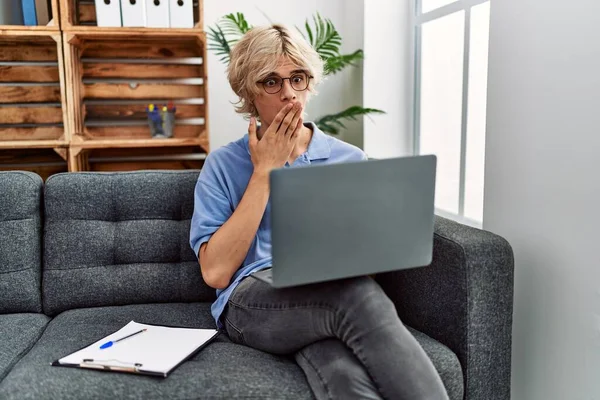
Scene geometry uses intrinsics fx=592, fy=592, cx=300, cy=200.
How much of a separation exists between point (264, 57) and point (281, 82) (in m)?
0.08

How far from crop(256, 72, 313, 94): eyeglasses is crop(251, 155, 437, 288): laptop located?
512 millimetres

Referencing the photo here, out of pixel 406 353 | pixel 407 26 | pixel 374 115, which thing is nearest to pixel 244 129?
pixel 374 115

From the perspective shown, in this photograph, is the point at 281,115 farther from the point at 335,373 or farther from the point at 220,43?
the point at 220,43

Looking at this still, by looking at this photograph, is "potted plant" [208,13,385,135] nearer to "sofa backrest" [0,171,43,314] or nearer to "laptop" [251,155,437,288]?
"sofa backrest" [0,171,43,314]

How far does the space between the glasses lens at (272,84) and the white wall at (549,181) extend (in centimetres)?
59

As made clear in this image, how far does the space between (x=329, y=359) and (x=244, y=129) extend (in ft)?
6.28

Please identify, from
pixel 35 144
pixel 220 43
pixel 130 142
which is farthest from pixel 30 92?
pixel 220 43

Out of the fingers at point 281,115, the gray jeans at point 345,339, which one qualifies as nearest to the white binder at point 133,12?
the fingers at point 281,115

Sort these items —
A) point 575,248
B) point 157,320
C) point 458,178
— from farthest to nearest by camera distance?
point 458,178 < point 157,320 < point 575,248

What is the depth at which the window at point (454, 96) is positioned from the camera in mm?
2059

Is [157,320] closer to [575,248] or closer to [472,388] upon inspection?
[472,388]

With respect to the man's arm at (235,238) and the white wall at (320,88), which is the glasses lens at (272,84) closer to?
the man's arm at (235,238)

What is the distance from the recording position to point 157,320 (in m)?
1.53

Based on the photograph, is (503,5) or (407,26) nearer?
(503,5)
